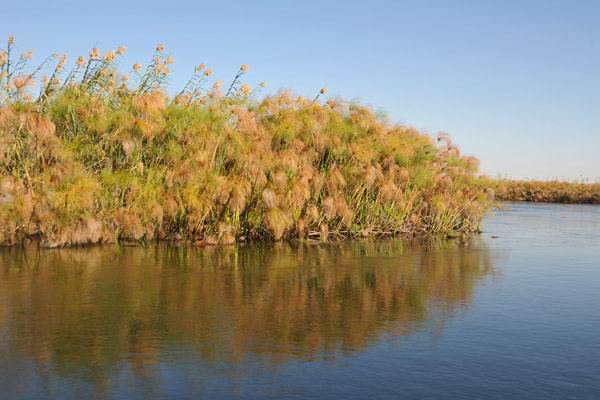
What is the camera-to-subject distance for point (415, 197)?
2133cm

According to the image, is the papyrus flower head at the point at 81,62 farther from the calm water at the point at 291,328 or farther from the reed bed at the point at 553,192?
the reed bed at the point at 553,192

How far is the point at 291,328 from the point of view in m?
7.36

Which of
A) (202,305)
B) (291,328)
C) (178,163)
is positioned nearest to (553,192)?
(178,163)

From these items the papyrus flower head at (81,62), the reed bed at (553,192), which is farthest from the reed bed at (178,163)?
the reed bed at (553,192)

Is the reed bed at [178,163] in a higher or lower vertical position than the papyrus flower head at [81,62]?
lower

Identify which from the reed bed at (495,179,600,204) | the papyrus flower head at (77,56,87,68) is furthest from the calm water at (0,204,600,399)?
the reed bed at (495,179,600,204)

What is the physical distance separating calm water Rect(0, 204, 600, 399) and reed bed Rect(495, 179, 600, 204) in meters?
43.4

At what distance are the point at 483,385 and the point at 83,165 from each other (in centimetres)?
1193

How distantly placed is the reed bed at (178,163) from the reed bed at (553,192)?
36567 mm

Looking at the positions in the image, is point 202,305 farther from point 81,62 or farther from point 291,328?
point 81,62

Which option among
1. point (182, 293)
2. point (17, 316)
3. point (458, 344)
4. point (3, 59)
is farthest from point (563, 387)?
point (3, 59)

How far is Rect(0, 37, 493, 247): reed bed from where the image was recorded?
47.0ft

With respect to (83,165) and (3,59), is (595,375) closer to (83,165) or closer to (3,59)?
(83,165)

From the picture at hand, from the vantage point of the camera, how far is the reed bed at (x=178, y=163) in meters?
14.3
